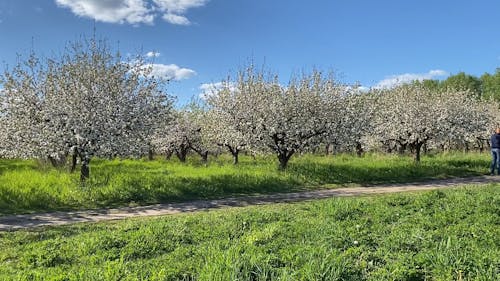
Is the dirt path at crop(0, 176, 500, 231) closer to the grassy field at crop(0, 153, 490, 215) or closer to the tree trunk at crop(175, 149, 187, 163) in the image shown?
the grassy field at crop(0, 153, 490, 215)

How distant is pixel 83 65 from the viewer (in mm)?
17219

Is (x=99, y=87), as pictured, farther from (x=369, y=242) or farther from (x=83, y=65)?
(x=369, y=242)

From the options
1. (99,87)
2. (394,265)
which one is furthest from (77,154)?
(394,265)

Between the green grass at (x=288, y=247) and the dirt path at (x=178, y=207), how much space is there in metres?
1.39

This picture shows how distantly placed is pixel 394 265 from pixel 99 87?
14.3 m

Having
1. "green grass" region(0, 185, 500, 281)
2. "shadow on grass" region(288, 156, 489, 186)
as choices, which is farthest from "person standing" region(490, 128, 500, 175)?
"green grass" region(0, 185, 500, 281)

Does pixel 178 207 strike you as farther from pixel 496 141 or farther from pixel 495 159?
pixel 495 159

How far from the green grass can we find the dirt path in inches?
54.9

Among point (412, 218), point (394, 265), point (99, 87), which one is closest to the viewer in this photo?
point (394, 265)

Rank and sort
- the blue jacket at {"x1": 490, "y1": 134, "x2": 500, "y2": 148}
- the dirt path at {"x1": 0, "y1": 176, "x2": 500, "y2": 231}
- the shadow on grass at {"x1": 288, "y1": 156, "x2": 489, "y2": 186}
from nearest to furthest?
1. the dirt path at {"x1": 0, "y1": 176, "x2": 500, "y2": 231}
2. the shadow on grass at {"x1": 288, "y1": 156, "x2": 489, "y2": 186}
3. the blue jacket at {"x1": 490, "y1": 134, "x2": 500, "y2": 148}

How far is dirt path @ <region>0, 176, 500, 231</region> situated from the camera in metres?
11.4

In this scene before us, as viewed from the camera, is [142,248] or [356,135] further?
[356,135]

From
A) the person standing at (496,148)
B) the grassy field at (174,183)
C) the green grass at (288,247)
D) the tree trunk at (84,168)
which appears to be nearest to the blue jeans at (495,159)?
the person standing at (496,148)

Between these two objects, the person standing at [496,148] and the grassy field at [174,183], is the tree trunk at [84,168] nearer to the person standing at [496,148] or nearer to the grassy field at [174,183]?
the grassy field at [174,183]
